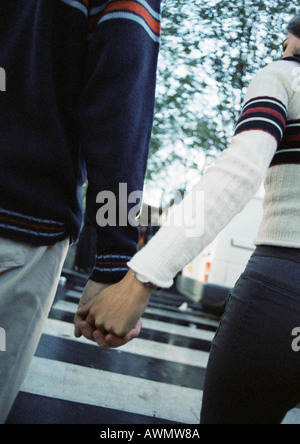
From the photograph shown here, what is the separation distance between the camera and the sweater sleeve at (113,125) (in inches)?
37.6

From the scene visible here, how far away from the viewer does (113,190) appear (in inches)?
37.5

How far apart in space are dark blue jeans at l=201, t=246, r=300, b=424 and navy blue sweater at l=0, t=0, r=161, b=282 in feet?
1.16

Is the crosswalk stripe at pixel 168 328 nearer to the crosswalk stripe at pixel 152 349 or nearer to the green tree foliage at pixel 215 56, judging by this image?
the crosswalk stripe at pixel 152 349

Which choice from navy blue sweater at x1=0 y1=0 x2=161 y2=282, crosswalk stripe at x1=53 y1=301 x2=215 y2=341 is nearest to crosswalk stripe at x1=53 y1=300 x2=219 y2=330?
crosswalk stripe at x1=53 y1=301 x2=215 y2=341

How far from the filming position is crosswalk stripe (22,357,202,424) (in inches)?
98.9

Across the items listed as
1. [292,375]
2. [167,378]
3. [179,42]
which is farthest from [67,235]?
[179,42]

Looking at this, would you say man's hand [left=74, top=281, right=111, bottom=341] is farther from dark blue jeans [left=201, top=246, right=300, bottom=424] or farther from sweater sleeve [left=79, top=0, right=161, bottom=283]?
dark blue jeans [left=201, top=246, right=300, bottom=424]

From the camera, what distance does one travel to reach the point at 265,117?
949mm

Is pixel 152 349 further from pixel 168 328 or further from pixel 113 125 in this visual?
pixel 113 125

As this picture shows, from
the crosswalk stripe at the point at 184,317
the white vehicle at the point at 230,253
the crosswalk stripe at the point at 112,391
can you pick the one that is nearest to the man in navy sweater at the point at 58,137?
the crosswalk stripe at the point at 112,391

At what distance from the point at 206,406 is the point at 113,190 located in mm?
659

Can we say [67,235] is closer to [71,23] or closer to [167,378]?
[71,23]

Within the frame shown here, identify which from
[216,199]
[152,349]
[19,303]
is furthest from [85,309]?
[152,349]

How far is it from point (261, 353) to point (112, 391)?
80.0 inches
